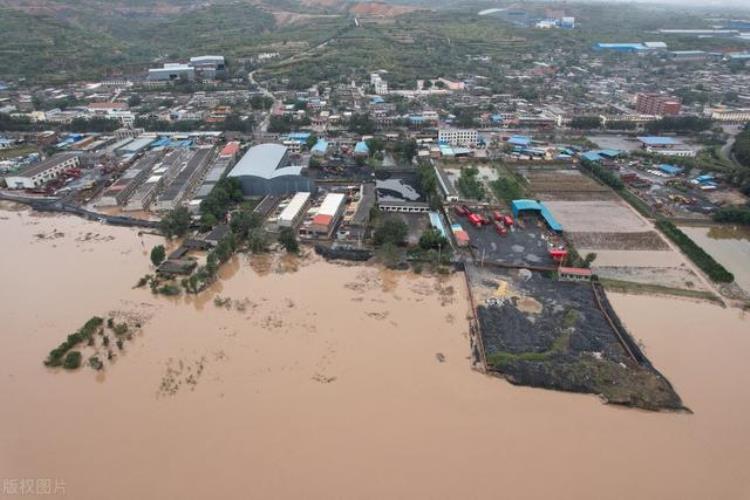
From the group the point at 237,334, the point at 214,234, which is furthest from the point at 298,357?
the point at 214,234

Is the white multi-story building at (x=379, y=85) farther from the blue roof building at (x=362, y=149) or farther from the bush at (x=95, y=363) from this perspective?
the bush at (x=95, y=363)

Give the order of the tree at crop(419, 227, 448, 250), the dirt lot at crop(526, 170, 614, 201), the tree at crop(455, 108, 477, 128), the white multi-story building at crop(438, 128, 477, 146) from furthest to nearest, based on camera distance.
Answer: the tree at crop(455, 108, 477, 128) → the white multi-story building at crop(438, 128, 477, 146) → the dirt lot at crop(526, 170, 614, 201) → the tree at crop(419, 227, 448, 250)

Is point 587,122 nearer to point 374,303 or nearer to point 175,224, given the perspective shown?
point 374,303

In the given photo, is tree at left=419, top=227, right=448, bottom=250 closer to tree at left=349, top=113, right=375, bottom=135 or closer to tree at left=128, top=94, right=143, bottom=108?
tree at left=349, top=113, right=375, bottom=135

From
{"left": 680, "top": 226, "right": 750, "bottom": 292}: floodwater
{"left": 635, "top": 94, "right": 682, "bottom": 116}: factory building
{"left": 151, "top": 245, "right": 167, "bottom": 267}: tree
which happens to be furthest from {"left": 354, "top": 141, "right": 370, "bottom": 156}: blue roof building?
{"left": 635, "top": 94, "right": 682, "bottom": 116}: factory building

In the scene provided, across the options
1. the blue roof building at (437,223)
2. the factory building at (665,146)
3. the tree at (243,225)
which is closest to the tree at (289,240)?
the tree at (243,225)

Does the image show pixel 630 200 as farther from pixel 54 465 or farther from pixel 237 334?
pixel 54 465
